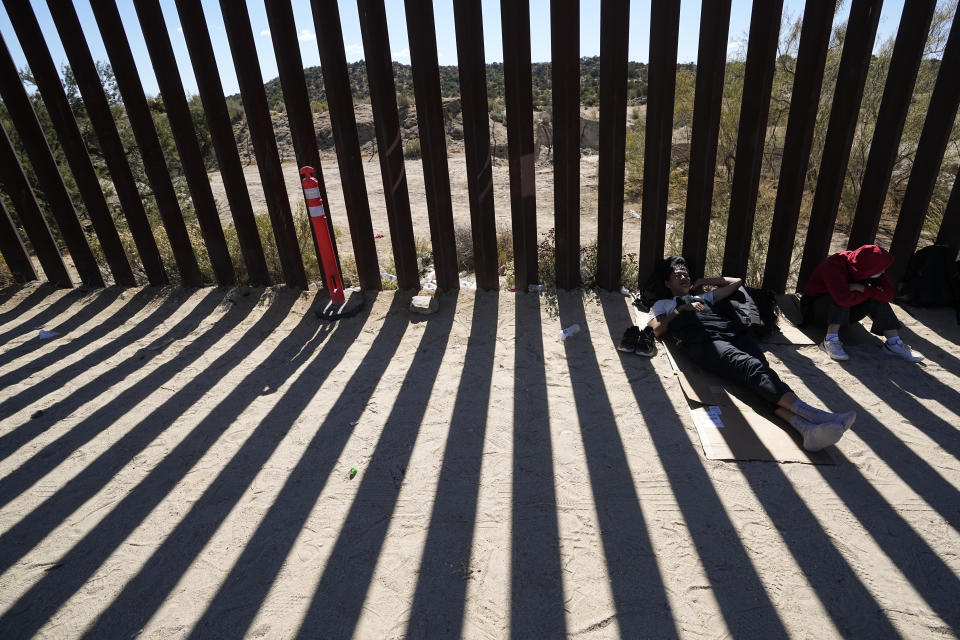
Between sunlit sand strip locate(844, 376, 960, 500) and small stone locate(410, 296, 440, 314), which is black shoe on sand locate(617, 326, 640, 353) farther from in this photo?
small stone locate(410, 296, 440, 314)

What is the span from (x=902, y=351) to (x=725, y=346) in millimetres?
1435

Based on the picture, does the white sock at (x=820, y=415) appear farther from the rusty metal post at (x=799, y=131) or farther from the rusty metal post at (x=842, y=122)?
the rusty metal post at (x=842, y=122)

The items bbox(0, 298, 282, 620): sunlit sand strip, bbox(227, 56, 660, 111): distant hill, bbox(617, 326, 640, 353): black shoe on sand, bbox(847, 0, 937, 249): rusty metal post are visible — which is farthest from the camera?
bbox(227, 56, 660, 111): distant hill

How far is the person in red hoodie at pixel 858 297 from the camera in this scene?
12.7ft

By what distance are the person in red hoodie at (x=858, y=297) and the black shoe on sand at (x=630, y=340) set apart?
148cm

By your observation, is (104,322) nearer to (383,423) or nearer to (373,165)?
(383,423)

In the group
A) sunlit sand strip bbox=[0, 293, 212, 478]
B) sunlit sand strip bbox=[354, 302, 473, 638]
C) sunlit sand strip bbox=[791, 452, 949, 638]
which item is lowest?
sunlit sand strip bbox=[791, 452, 949, 638]

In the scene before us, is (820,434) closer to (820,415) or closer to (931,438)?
(820,415)

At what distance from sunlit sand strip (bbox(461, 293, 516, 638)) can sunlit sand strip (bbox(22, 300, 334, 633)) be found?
4.03ft

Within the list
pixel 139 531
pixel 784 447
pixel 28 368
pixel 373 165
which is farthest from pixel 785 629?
pixel 373 165

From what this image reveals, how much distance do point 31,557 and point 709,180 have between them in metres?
5.18

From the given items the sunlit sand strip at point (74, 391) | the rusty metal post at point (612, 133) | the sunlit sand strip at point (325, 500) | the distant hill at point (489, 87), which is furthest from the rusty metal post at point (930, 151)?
the distant hill at point (489, 87)

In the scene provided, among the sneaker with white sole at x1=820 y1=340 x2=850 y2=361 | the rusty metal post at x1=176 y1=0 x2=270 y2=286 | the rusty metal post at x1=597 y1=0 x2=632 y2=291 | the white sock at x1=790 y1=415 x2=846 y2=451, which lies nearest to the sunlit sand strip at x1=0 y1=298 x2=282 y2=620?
the rusty metal post at x1=176 y1=0 x2=270 y2=286

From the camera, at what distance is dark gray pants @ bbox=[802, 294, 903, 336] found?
13.1ft
